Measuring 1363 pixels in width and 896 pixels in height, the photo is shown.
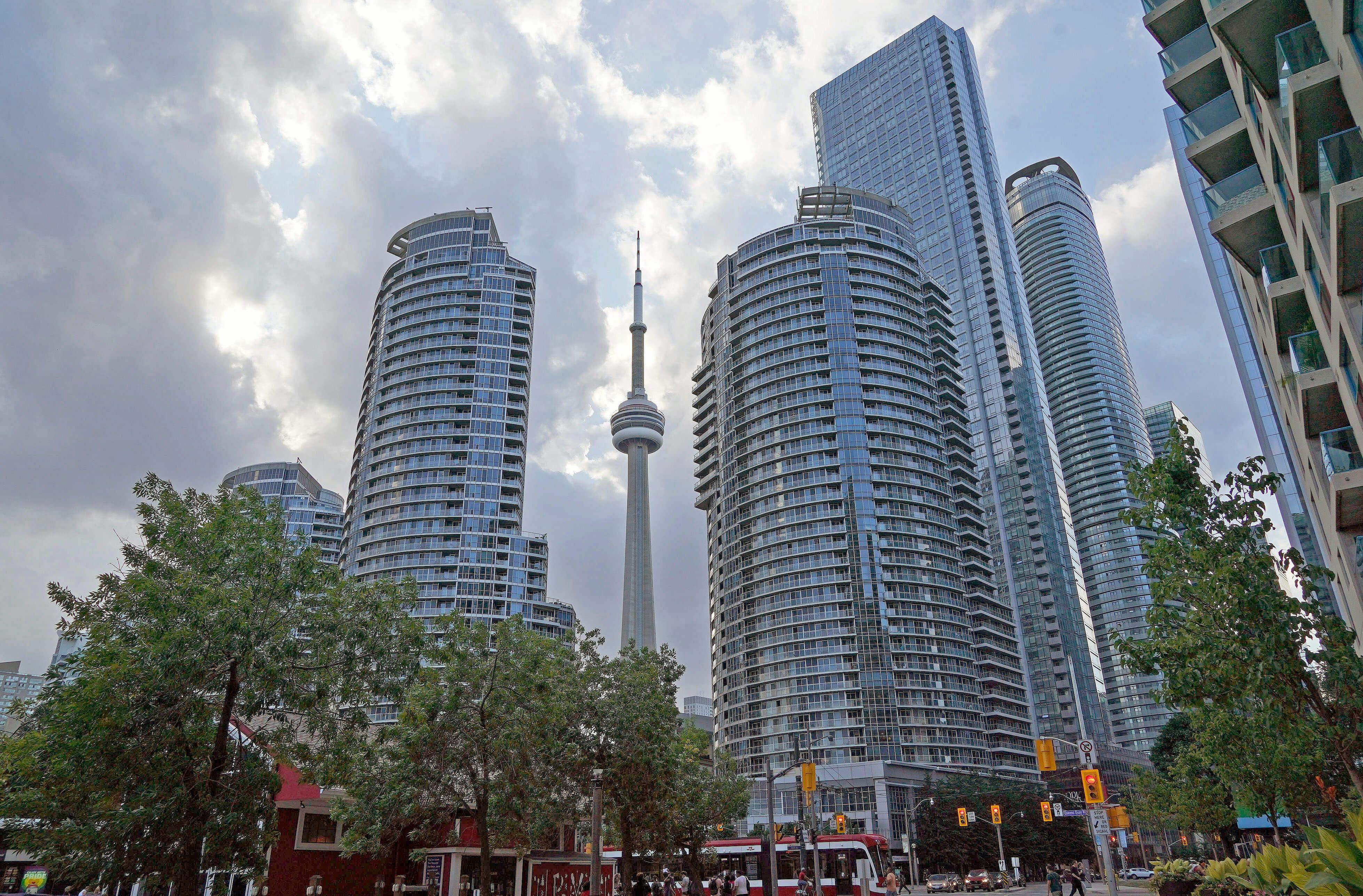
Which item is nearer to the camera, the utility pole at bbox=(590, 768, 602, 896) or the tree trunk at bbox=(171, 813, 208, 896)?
the tree trunk at bbox=(171, 813, 208, 896)

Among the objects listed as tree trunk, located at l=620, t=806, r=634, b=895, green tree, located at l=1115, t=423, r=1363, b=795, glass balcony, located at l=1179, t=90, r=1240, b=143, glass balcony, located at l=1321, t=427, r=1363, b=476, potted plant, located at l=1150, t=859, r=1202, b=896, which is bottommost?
potted plant, located at l=1150, t=859, r=1202, b=896

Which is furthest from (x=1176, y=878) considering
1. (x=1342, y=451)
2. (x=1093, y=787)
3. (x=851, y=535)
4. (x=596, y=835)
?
(x=851, y=535)

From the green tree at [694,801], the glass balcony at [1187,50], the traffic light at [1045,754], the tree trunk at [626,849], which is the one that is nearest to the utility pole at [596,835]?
the tree trunk at [626,849]

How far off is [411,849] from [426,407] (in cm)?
11760

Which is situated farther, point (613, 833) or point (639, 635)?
point (639, 635)

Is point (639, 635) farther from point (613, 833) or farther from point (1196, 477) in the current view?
point (1196, 477)

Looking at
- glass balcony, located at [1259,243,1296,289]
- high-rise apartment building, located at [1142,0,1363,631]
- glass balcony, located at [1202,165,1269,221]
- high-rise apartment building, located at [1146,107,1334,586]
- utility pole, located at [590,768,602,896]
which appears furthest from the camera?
high-rise apartment building, located at [1146,107,1334,586]

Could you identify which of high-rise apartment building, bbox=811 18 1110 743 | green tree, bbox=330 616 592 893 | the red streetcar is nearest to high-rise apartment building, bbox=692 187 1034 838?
high-rise apartment building, bbox=811 18 1110 743

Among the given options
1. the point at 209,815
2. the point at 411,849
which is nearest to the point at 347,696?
the point at 209,815

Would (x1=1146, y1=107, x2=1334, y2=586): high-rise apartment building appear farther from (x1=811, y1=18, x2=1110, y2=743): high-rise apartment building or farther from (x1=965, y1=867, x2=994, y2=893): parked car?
(x1=811, y1=18, x2=1110, y2=743): high-rise apartment building

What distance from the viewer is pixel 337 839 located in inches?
1508

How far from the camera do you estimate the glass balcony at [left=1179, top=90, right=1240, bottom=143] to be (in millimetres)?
28406

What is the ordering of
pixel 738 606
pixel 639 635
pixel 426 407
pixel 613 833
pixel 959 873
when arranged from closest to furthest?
pixel 613 833, pixel 959 873, pixel 738 606, pixel 426 407, pixel 639 635

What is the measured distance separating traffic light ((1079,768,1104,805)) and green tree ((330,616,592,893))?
63.4 feet
